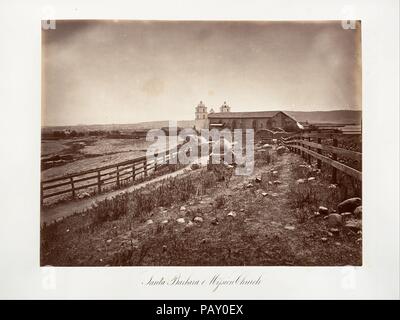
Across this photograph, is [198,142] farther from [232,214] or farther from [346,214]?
[346,214]

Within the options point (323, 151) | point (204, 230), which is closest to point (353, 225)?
point (323, 151)

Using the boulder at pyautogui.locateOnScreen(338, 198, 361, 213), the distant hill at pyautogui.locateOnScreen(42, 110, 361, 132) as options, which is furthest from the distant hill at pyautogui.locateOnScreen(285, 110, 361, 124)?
the boulder at pyautogui.locateOnScreen(338, 198, 361, 213)

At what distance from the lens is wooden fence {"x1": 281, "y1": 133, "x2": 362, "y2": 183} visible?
2658 millimetres

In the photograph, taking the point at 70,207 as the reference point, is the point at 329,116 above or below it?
above

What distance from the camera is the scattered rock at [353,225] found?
2609 millimetres

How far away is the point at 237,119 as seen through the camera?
263cm

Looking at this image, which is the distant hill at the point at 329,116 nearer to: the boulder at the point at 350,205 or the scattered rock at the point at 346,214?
the boulder at the point at 350,205

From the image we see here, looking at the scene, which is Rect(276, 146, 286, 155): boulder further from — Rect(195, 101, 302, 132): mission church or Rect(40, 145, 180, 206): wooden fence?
Rect(40, 145, 180, 206): wooden fence

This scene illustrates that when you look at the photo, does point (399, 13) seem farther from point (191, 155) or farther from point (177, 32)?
point (191, 155)

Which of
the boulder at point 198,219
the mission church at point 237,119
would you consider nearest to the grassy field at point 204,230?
the boulder at point 198,219

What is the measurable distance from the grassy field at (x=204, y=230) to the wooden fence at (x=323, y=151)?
0.13 metres

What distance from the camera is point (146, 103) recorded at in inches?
104

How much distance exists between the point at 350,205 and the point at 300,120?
899mm
